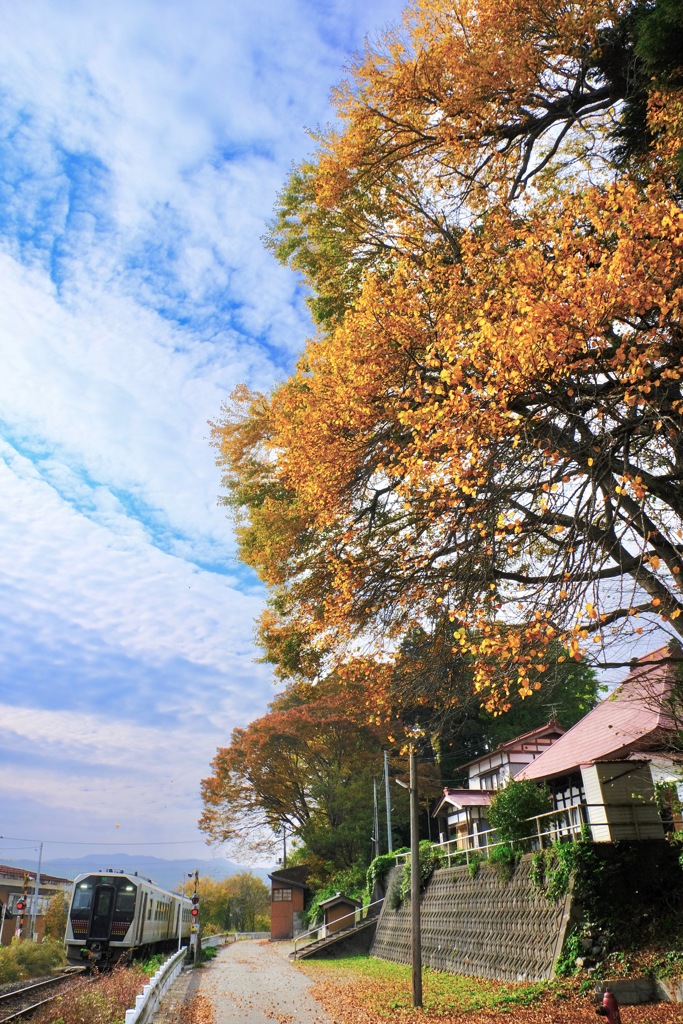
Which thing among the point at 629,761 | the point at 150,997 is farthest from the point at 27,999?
the point at 629,761

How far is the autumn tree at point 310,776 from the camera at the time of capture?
38.6 m

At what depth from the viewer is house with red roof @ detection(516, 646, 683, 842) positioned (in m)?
14.7

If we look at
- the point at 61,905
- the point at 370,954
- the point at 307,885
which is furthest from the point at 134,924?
the point at 61,905

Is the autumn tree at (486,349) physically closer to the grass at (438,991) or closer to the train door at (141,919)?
the grass at (438,991)

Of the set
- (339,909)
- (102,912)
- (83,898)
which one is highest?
(83,898)

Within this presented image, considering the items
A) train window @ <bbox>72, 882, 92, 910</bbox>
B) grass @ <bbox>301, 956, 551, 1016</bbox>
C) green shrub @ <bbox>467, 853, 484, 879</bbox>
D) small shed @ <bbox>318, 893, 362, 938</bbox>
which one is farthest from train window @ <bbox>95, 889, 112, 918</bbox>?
green shrub @ <bbox>467, 853, 484, 879</bbox>

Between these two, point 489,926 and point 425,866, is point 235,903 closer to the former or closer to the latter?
point 425,866

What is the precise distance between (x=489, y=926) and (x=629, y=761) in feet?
16.6

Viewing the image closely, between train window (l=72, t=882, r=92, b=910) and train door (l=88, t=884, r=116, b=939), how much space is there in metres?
0.20

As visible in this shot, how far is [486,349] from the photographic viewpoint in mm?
9742

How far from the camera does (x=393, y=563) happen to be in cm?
1174

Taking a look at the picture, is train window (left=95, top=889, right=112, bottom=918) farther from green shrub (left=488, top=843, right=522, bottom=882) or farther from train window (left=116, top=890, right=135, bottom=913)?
green shrub (left=488, top=843, right=522, bottom=882)

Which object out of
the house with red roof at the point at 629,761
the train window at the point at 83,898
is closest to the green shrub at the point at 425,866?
the house with red roof at the point at 629,761

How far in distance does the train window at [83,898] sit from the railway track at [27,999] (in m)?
3.65
